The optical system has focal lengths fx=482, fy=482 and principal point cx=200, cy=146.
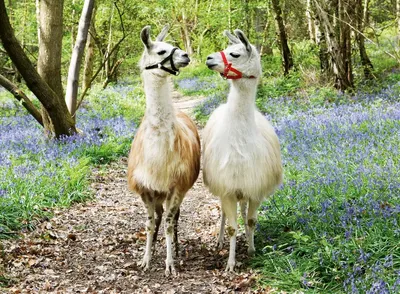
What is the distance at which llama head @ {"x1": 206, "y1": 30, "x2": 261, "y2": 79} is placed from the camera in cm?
436

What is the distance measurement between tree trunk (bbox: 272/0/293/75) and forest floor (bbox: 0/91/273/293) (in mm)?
10748

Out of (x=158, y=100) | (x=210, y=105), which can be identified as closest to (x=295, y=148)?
(x=158, y=100)

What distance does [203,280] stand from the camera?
4602 millimetres

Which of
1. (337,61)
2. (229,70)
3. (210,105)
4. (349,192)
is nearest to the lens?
(229,70)

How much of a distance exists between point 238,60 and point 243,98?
0.35 meters

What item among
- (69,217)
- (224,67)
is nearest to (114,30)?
(69,217)

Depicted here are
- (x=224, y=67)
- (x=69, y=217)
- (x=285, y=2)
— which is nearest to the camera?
(x=224, y=67)

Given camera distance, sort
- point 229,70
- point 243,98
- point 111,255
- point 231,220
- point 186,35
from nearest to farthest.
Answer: point 229,70, point 243,98, point 231,220, point 111,255, point 186,35

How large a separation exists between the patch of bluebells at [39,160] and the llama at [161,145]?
185 centimetres

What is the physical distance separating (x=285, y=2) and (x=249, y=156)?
42.5 ft

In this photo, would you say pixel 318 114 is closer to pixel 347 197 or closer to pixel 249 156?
pixel 347 197

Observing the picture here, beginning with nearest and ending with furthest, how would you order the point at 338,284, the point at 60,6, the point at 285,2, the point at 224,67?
the point at 338,284 → the point at 224,67 → the point at 60,6 → the point at 285,2

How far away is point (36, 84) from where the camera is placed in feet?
27.3

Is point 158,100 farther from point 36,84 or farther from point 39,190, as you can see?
point 36,84
